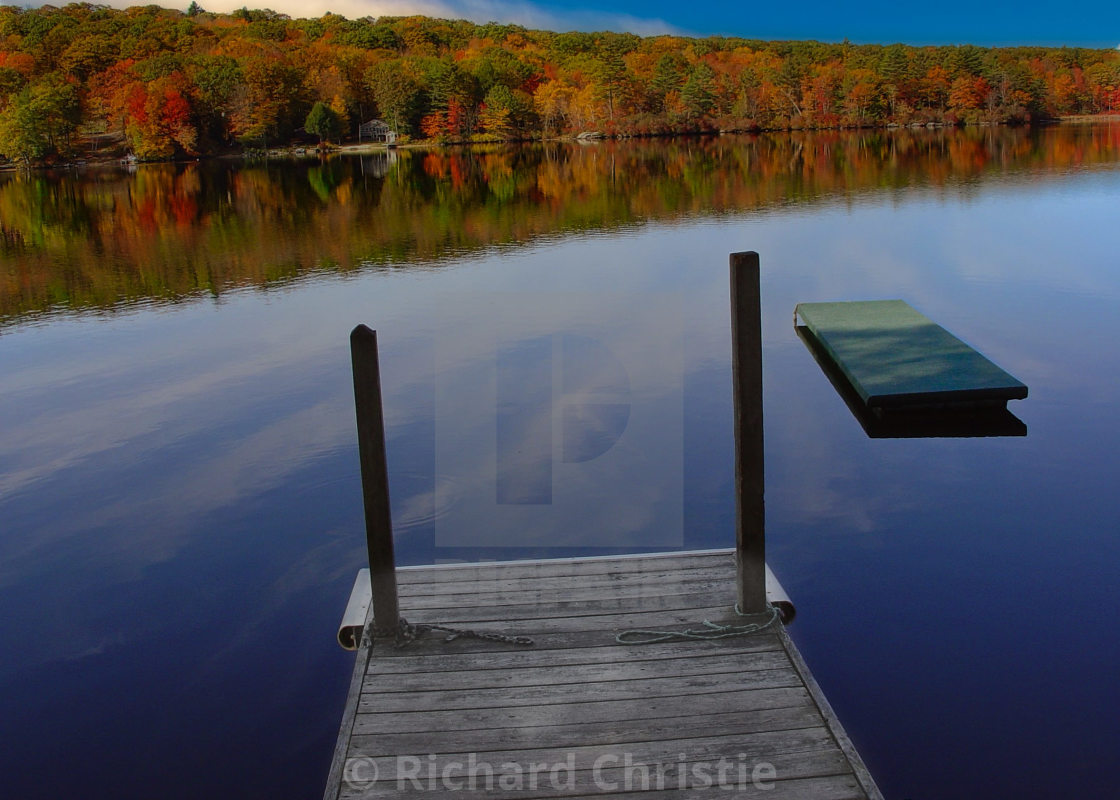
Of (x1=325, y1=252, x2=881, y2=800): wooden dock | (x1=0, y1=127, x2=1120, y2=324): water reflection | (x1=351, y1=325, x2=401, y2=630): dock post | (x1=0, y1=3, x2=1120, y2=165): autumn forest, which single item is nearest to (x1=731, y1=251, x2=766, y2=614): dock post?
(x1=325, y1=252, x2=881, y2=800): wooden dock

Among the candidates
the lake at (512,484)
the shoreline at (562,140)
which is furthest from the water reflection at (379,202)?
the shoreline at (562,140)

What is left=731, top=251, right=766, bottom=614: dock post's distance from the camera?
128 inches

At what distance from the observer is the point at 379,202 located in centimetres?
2528

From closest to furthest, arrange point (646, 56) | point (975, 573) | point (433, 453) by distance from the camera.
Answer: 1. point (975, 573)
2. point (433, 453)
3. point (646, 56)

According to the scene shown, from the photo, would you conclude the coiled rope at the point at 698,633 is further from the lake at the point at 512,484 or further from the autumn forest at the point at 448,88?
the autumn forest at the point at 448,88

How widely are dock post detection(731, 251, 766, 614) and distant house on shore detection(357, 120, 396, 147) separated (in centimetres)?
6572

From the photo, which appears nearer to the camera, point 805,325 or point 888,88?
point 805,325

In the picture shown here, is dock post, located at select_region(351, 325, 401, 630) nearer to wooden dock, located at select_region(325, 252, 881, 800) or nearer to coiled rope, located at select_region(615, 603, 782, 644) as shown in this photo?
wooden dock, located at select_region(325, 252, 881, 800)

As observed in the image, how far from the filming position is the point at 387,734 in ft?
9.78

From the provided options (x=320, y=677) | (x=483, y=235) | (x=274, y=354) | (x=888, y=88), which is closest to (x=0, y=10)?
(x=888, y=88)

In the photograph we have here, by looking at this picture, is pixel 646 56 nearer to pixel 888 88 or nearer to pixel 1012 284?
pixel 888 88

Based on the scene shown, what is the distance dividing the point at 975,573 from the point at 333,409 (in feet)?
16.5

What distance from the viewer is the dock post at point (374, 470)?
3.17m

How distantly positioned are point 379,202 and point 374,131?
43937 millimetres
